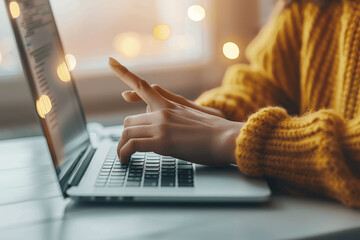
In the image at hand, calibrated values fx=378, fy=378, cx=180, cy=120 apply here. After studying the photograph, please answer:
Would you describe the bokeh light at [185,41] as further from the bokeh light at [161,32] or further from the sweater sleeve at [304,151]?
the sweater sleeve at [304,151]

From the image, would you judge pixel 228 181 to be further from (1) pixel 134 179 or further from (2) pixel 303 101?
(2) pixel 303 101

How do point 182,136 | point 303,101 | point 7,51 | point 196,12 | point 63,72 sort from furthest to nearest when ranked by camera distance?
point 196,12, point 7,51, point 303,101, point 63,72, point 182,136

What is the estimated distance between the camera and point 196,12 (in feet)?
4.20

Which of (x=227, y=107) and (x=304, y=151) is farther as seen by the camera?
(x=227, y=107)

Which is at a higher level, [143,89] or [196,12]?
[196,12]

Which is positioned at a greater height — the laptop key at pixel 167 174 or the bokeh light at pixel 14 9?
the bokeh light at pixel 14 9

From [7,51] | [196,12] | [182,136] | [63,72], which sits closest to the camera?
[182,136]

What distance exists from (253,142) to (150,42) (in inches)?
36.7

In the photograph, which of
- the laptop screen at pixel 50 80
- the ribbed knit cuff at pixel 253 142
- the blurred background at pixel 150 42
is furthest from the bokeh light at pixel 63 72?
the blurred background at pixel 150 42

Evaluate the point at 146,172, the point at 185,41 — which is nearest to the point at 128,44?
the point at 185,41

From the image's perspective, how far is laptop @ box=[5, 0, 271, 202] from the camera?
49 centimetres

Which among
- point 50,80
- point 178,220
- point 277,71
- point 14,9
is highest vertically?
point 14,9

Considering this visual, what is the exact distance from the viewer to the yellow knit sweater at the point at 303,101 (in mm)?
496

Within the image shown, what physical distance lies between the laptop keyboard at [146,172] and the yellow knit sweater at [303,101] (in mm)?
89
